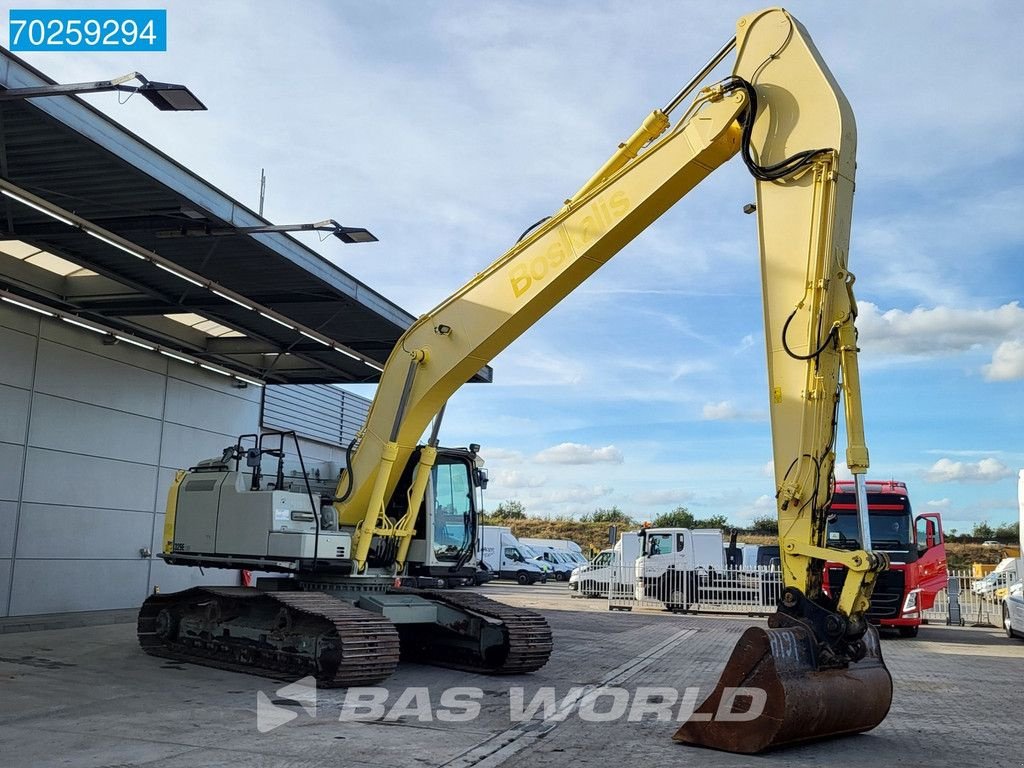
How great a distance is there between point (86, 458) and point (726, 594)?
15.0 m

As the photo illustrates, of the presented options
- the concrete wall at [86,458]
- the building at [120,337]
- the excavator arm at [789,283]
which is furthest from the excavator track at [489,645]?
the concrete wall at [86,458]

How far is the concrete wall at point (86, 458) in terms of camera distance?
15.6m

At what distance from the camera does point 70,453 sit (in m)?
16.8

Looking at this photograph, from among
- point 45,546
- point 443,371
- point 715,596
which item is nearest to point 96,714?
point 443,371

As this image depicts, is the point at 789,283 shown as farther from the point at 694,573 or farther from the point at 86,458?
the point at 694,573

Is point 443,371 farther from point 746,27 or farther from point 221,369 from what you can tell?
point 221,369

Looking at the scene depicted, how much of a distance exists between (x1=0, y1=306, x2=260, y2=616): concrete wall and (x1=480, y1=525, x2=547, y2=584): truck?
56.2 feet

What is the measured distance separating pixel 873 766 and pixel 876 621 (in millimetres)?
12187

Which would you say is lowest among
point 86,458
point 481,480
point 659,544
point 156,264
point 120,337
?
point 659,544

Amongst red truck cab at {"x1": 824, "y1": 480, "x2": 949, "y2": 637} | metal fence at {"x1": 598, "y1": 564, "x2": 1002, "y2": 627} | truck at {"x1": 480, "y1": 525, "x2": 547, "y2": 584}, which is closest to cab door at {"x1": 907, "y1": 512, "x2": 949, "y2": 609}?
red truck cab at {"x1": 824, "y1": 480, "x2": 949, "y2": 637}

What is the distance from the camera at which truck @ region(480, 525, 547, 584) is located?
36594mm

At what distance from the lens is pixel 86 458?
1716 centimetres

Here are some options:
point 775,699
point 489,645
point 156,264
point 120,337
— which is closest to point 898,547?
point 489,645

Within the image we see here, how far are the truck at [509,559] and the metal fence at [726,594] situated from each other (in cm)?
1169
